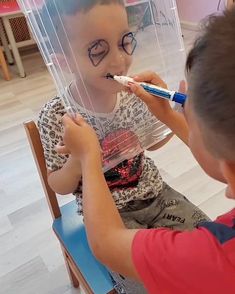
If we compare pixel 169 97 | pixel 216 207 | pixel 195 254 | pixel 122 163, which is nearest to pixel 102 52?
pixel 169 97

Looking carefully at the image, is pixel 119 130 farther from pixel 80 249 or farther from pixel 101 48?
pixel 80 249

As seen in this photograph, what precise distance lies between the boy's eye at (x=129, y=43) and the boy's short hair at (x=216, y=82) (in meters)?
0.24

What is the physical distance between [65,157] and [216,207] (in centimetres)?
77

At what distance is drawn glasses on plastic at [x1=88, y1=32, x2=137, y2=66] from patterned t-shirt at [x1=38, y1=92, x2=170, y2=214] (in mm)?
85

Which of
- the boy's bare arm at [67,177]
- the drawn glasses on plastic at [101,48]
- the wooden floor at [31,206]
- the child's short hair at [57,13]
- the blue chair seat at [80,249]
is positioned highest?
the child's short hair at [57,13]

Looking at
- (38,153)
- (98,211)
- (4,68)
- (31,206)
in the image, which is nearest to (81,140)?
(98,211)

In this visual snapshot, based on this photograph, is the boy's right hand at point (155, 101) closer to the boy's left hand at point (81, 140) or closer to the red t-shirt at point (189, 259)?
the boy's left hand at point (81, 140)

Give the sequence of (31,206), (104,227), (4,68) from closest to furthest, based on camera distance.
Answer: (104,227)
(31,206)
(4,68)

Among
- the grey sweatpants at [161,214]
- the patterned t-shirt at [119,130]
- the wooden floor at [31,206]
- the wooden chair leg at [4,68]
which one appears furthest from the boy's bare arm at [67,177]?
the wooden chair leg at [4,68]

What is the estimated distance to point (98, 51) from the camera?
0.57m

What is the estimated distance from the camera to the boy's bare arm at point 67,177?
0.63 meters

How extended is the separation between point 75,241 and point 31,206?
0.66 metres

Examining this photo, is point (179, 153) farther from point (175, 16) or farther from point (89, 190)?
point (89, 190)

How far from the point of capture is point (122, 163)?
72 cm
